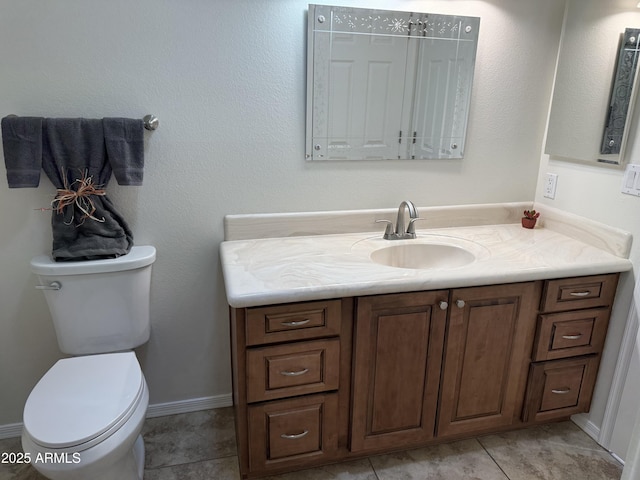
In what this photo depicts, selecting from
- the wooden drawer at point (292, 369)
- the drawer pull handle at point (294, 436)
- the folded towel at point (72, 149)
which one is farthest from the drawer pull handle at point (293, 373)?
the folded towel at point (72, 149)

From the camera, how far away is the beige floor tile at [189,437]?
1.91 metres

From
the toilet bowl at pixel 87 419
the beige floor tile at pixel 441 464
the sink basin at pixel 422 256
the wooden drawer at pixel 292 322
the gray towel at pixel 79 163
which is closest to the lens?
the toilet bowl at pixel 87 419

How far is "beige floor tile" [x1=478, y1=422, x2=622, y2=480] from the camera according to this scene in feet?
6.06

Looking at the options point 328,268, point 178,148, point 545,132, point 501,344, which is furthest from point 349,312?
point 545,132

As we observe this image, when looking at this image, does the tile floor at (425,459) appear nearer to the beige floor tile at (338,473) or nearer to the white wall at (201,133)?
the beige floor tile at (338,473)

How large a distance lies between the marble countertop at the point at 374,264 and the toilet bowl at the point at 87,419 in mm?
490

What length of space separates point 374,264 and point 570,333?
867mm

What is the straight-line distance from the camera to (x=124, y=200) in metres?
1.84

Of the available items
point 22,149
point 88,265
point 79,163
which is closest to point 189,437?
point 88,265

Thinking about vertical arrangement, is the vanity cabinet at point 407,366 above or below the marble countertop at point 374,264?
below

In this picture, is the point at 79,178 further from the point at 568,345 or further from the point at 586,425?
the point at 586,425

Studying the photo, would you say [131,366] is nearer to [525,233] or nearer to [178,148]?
[178,148]

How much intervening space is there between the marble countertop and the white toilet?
42 cm

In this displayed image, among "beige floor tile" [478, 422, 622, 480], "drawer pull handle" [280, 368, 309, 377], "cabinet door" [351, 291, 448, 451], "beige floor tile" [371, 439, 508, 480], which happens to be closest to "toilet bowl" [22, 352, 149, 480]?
"drawer pull handle" [280, 368, 309, 377]
